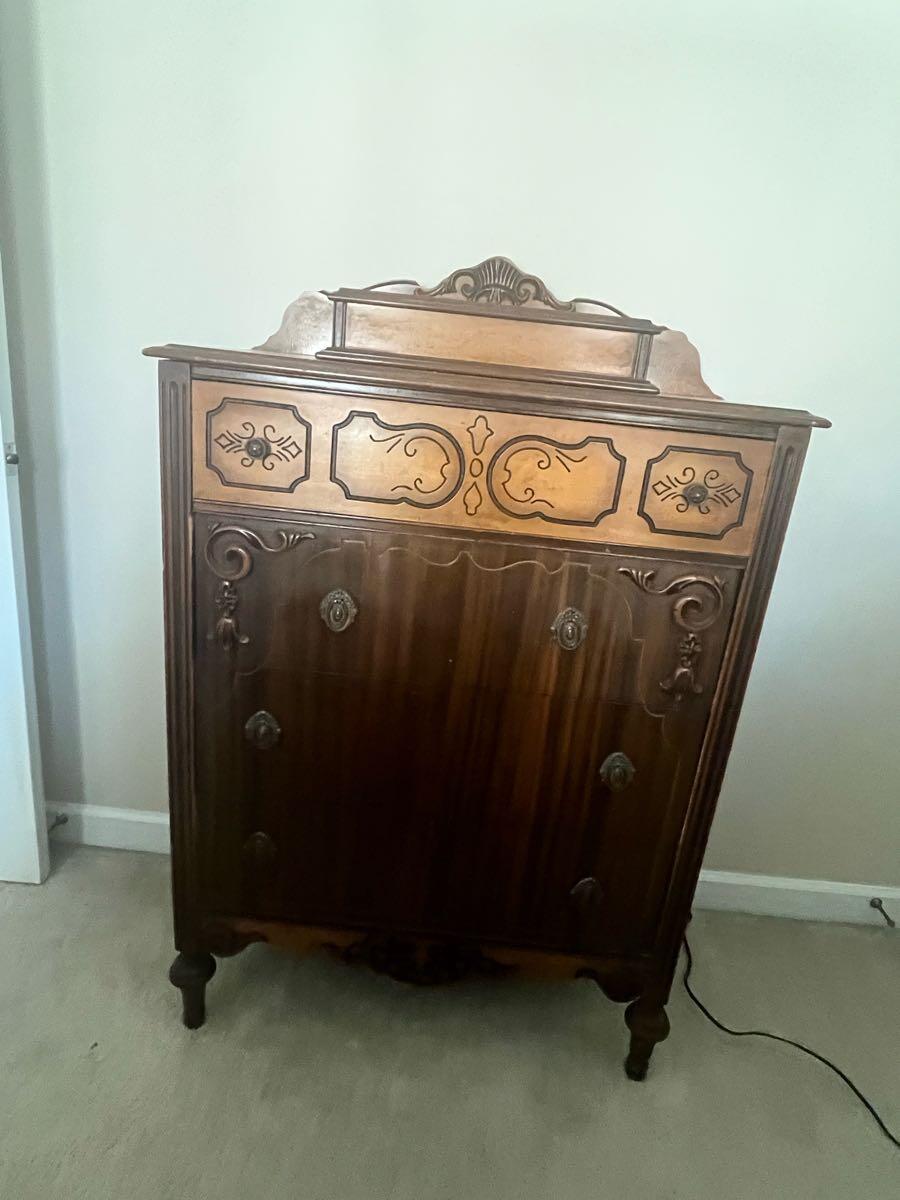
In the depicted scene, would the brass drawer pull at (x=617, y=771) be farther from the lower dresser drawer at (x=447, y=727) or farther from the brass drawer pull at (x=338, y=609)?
the brass drawer pull at (x=338, y=609)

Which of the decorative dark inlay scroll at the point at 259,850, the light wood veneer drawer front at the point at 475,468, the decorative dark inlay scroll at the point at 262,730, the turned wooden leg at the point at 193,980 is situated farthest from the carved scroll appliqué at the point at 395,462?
the turned wooden leg at the point at 193,980

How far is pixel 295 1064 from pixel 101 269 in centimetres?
163

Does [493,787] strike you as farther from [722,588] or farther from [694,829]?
[722,588]

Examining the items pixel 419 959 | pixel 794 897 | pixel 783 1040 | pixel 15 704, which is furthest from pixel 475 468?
pixel 794 897

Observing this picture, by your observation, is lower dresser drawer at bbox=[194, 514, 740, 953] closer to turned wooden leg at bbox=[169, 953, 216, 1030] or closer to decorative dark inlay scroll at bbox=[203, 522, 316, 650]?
decorative dark inlay scroll at bbox=[203, 522, 316, 650]

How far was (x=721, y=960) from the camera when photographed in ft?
5.76

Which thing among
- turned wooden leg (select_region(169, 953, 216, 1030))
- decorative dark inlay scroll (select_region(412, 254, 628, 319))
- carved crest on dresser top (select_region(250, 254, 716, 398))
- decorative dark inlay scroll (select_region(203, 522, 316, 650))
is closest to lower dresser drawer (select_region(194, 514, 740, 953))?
decorative dark inlay scroll (select_region(203, 522, 316, 650))

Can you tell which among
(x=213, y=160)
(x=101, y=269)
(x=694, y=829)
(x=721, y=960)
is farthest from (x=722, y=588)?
(x=101, y=269)

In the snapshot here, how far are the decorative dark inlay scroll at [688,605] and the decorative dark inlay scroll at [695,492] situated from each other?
2.8 inches

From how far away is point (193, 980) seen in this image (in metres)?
1.38

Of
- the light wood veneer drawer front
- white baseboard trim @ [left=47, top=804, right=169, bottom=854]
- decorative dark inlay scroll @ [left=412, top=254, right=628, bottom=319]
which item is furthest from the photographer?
white baseboard trim @ [left=47, top=804, right=169, bottom=854]

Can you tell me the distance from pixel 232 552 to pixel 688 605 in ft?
2.32

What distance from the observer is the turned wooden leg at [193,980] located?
1369 mm

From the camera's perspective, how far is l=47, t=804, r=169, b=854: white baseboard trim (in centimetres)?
189
